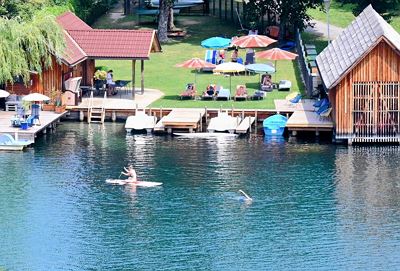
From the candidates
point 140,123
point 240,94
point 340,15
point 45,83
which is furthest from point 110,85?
point 340,15

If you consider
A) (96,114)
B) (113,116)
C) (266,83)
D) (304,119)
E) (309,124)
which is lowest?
(309,124)

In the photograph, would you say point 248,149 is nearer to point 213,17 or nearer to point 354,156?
point 354,156

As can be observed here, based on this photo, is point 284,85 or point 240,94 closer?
point 240,94

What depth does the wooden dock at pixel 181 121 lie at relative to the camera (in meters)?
78.9

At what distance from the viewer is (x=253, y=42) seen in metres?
94.5

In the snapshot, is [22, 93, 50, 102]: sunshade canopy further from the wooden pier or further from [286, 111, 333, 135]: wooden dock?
[286, 111, 333, 135]: wooden dock

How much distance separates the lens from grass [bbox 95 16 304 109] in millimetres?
83938

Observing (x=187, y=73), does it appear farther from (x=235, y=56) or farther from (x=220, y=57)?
(x=235, y=56)

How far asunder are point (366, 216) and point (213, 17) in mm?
52674

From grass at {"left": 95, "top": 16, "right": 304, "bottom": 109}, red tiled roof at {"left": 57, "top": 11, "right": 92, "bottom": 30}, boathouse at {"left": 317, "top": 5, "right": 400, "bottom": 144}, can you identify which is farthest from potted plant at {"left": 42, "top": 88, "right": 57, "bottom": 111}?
boathouse at {"left": 317, "top": 5, "right": 400, "bottom": 144}

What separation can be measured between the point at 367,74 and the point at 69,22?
77.1 ft

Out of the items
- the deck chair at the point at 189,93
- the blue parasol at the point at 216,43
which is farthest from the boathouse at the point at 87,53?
the blue parasol at the point at 216,43

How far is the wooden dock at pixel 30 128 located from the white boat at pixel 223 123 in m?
8.81

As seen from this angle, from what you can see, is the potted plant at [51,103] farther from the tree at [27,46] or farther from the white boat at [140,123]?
the white boat at [140,123]
